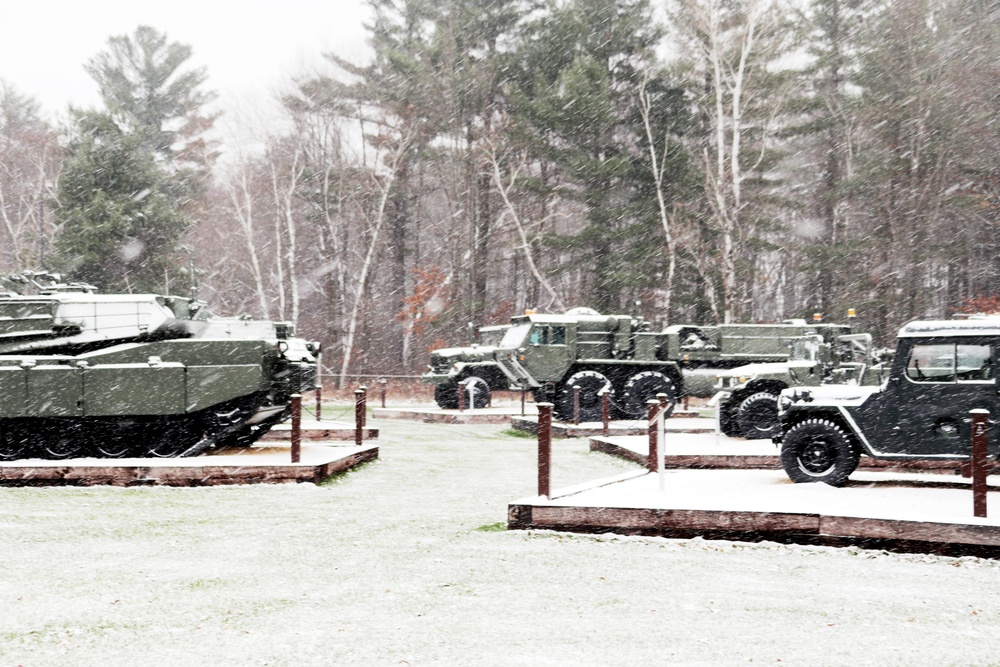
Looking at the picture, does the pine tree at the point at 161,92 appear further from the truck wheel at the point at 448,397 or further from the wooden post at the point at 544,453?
the wooden post at the point at 544,453

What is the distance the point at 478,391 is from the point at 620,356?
3535mm

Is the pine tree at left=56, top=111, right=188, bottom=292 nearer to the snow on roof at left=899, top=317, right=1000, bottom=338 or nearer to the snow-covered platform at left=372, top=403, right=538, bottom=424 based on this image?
the snow-covered platform at left=372, top=403, right=538, bottom=424

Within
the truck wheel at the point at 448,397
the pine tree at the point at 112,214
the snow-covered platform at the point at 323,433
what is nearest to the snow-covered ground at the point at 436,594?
the snow-covered platform at the point at 323,433

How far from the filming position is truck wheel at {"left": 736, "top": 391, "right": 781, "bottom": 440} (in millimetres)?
16125

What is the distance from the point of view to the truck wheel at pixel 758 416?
16125mm

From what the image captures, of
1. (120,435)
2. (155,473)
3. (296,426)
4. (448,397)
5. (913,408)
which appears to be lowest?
(155,473)

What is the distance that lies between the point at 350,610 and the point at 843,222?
114ft

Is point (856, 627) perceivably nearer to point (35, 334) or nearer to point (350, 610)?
point (350, 610)

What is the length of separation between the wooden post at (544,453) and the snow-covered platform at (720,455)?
264 centimetres

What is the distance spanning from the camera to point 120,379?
12945 millimetres

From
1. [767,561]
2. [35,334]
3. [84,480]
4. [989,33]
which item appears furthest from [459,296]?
[767,561]

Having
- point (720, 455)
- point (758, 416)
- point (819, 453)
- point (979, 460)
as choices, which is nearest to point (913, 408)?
point (819, 453)

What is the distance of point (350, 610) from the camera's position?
586cm

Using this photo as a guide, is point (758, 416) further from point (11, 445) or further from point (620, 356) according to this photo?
point (11, 445)
